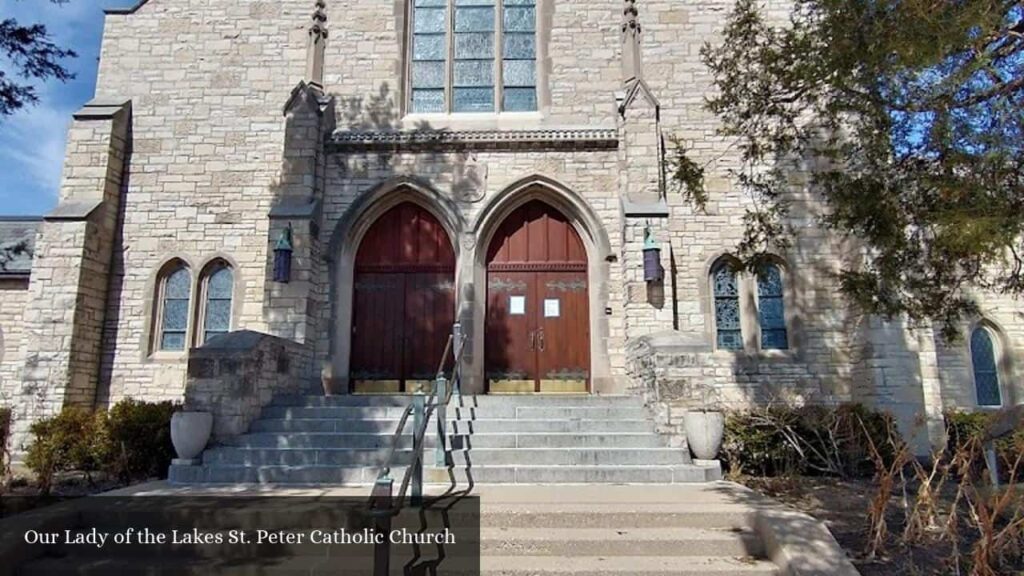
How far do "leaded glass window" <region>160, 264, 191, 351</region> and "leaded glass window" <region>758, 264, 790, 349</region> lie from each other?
9807 millimetres

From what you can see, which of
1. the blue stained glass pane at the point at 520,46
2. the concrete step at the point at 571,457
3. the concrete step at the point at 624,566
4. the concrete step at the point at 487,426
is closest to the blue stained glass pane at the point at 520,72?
the blue stained glass pane at the point at 520,46

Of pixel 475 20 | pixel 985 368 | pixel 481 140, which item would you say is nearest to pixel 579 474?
pixel 481 140

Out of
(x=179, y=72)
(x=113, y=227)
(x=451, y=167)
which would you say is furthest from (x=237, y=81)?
(x=451, y=167)

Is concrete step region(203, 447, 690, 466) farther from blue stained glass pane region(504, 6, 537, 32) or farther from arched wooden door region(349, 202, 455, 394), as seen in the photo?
blue stained glass pane region(504, 6, 537, 32)

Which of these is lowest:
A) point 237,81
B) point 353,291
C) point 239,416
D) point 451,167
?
point 239,416

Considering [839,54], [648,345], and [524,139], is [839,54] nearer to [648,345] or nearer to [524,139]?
[648,345]

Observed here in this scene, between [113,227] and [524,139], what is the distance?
7286 mm

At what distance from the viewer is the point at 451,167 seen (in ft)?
34.0

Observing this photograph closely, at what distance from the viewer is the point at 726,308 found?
1038 cm

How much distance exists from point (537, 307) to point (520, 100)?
3838mm

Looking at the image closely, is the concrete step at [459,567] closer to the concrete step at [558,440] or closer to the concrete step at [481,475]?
the concrete step at [481,475]

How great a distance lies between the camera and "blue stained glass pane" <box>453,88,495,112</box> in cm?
1117

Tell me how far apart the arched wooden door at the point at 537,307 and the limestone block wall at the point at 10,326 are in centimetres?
916

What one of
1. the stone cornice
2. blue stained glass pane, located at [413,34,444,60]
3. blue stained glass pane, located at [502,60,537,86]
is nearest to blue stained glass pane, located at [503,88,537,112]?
blue stained glass pane, located at [502,60,537,86]
